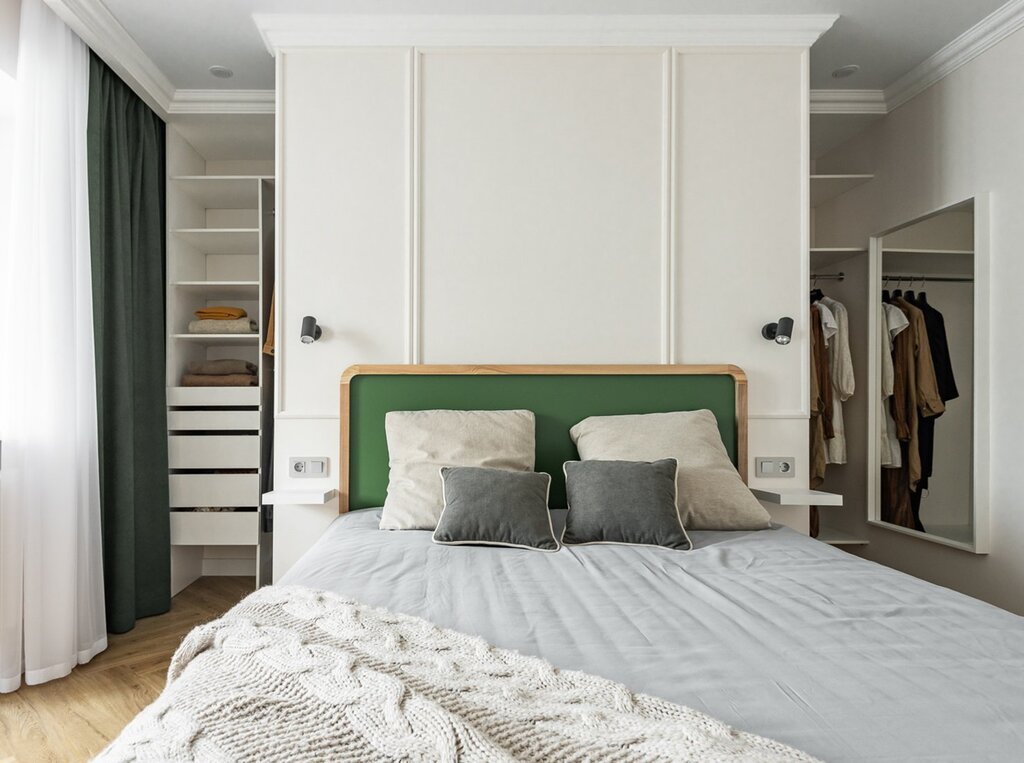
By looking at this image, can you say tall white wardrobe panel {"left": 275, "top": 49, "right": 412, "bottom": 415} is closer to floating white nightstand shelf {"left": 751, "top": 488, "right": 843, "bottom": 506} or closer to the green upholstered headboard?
the green upholstered headboard

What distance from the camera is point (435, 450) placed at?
2.34m

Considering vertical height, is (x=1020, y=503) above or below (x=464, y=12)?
below

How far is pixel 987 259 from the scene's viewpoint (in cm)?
275

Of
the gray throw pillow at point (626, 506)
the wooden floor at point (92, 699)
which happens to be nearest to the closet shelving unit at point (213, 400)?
the wooden floor at point (92, 699)

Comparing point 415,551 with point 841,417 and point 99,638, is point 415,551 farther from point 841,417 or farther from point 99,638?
point 841,417

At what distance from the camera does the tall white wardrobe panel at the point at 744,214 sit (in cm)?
273

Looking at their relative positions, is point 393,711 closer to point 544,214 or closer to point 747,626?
point 747,626

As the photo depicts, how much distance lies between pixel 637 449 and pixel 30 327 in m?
2.23

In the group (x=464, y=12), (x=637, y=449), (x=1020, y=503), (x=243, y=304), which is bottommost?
(x=1020, y=503)

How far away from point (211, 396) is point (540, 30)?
2.33 meters

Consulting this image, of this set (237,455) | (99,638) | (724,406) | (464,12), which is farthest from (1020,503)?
(99,638)

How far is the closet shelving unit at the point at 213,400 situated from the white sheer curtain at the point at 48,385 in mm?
670

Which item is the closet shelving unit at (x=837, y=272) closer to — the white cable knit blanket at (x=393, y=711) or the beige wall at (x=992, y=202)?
the beige wall at (x=992, y=202)

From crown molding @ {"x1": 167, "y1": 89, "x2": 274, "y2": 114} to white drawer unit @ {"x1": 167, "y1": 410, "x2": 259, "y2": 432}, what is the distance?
1.51 meters
